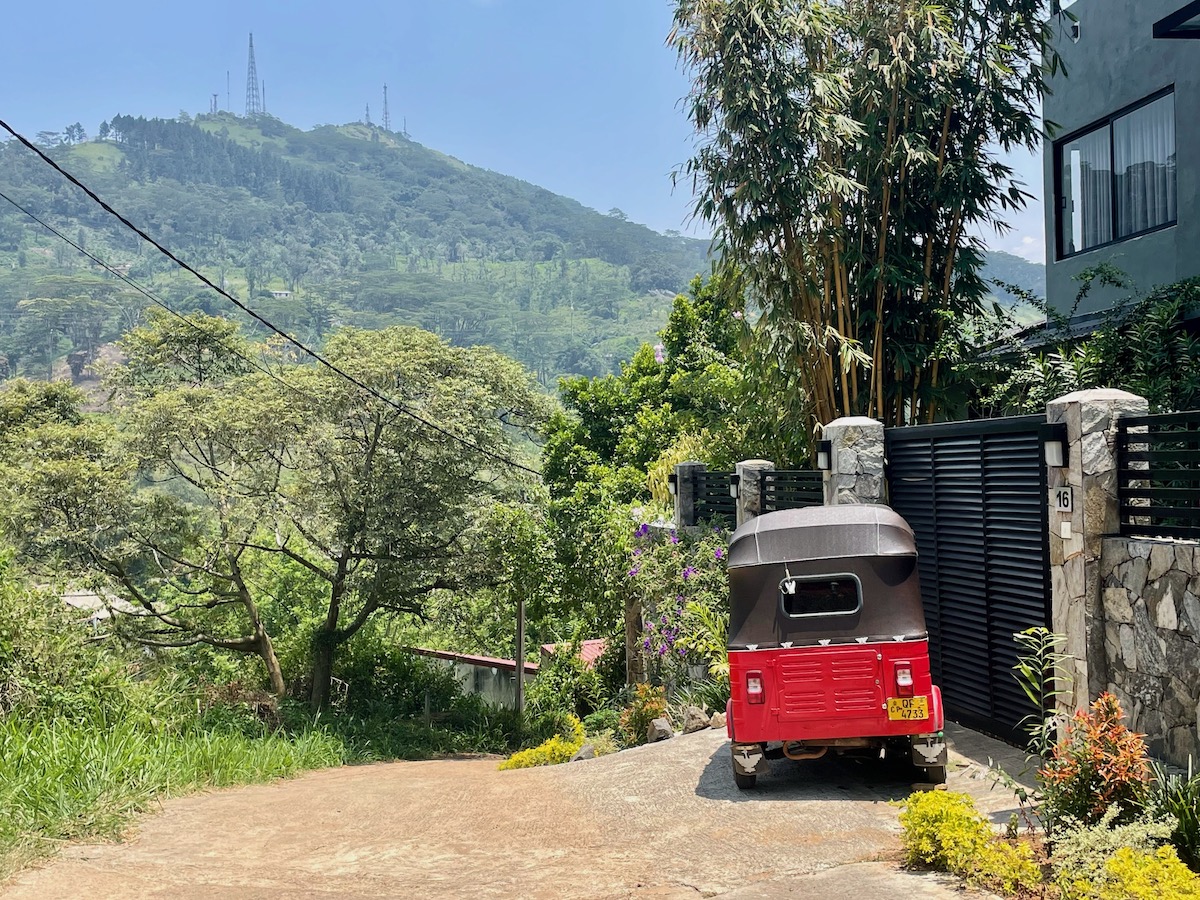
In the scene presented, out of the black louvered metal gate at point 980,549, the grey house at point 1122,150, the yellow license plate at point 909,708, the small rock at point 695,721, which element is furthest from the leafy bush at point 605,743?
the grey house at point 1122,150

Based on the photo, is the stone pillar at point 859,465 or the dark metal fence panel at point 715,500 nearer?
the stone pillar at point 859,465

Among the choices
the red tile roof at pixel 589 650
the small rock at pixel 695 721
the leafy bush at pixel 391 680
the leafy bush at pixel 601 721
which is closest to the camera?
the small rock at pixel 695 721

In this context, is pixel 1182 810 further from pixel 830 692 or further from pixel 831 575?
pixel 831 575

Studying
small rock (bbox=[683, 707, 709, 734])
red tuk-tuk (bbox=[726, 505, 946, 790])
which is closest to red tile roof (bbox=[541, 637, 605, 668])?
small rock (bbox=[683, 707, 709, 734])

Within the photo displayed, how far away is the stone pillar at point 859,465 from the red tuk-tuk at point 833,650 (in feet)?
7.83

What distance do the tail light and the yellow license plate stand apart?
0.87 m

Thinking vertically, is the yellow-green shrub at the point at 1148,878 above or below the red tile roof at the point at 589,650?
above

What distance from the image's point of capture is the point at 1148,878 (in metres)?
4.39

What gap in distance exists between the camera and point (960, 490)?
9039mm

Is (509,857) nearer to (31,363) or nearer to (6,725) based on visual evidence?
(6,725)

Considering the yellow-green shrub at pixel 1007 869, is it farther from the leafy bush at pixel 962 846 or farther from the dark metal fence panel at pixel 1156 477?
the dark metal fence panel at pixel 1156 477

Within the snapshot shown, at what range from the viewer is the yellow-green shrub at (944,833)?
5297 millimetres

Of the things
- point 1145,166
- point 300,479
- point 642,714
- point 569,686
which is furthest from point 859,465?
point 300,479

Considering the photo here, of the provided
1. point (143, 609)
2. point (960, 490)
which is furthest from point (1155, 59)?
point (143, 609)
